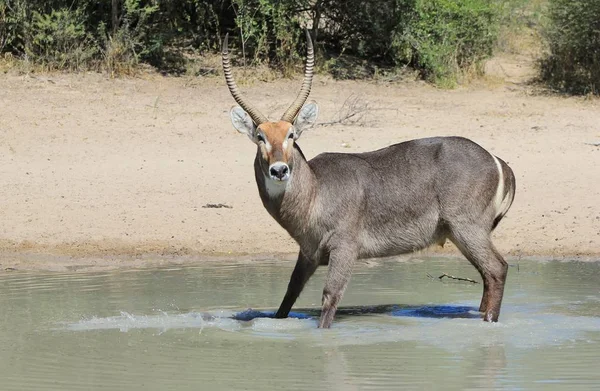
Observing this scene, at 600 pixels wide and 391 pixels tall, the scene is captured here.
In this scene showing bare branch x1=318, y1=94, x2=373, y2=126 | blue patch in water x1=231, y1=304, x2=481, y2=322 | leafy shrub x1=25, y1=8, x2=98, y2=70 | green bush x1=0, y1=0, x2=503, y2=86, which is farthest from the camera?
green bush x1=0, y1=0, x2=503, y2=86

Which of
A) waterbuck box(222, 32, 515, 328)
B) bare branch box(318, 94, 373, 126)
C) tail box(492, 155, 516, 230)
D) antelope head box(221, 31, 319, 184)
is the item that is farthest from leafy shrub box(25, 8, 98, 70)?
tail box(492, 155, 516, 230)

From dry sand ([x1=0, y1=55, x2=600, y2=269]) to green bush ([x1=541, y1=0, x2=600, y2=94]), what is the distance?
82 centimetres

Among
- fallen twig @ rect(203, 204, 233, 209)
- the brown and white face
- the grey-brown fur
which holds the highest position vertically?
the brown and white face

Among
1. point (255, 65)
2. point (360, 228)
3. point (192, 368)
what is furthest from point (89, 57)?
point (192, 368)

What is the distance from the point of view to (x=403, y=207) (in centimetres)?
852

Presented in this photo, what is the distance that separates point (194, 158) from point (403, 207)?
195 inches

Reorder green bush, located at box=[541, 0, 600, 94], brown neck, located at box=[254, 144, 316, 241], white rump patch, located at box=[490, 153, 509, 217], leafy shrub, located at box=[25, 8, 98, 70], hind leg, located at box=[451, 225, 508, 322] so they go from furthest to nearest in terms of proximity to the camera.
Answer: green bush, located at box=[541, 0, 600, 94] < leafy shrub, located at box=[25, 8, 98, 70] < white rump patch, located at box=[490, 153, 509, 217] < hind leg, located at box=[451, 225, 508, 322] < brown neck, located at box=[254, 144, 316, 241]

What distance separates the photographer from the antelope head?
7.78 metres

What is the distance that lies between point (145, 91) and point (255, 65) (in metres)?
2.09

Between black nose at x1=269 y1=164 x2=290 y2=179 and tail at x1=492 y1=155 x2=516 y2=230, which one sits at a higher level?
black nose at x1=269 y1=164 x2=290 y2=179

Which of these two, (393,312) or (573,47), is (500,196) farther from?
(573,47)

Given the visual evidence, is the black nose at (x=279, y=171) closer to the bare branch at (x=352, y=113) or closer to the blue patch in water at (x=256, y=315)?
the blue patch in water at (x=256, y=315)

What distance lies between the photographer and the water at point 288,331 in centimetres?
673

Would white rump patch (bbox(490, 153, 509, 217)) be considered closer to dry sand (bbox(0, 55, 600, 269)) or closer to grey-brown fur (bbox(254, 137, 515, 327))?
grey-brown fur (bbox(254, 137, 515, 327))
